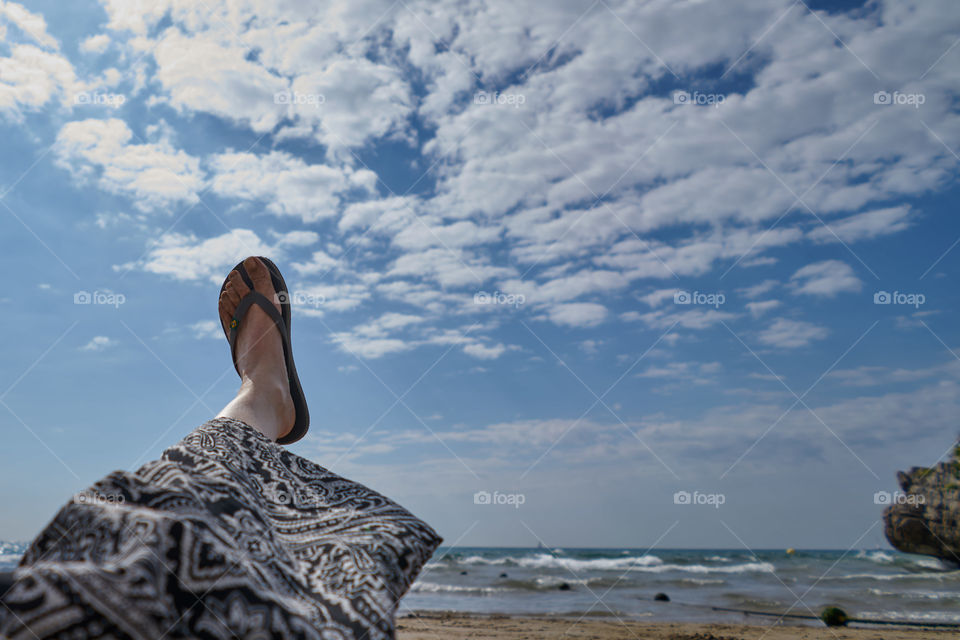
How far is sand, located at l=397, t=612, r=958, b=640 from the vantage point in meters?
5.32

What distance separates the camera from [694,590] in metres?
10.1

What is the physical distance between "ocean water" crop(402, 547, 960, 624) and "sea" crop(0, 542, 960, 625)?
15 mm

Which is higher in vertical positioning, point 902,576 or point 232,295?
point 902,576

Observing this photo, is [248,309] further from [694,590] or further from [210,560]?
[694,590]

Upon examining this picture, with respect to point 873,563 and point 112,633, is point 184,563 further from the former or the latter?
point 873,563

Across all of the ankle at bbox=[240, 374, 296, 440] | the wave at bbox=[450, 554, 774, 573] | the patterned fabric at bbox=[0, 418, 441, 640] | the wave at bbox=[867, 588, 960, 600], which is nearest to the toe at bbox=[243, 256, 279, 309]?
the ankle at bbox=[240, 374, 296, 440]

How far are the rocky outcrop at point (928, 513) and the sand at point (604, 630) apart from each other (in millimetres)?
6667

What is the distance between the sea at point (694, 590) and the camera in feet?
24.6

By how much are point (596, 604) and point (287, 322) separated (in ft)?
24.2

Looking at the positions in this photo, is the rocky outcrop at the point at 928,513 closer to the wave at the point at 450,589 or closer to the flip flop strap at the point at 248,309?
the wave at the point at 450,589

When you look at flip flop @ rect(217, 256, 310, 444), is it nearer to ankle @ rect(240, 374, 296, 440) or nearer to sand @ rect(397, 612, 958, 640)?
ankle @ rect(240, 374, 296, 440)

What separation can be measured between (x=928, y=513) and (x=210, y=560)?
15.5 m

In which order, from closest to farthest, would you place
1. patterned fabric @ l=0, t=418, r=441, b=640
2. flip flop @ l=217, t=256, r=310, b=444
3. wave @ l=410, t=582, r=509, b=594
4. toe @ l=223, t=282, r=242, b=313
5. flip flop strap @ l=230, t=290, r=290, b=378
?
1. patterned fabric @ l=0, t=418, r=441, b=640
2. flip flop @ l=217, t=256, r=310, b=444
3. flip flop strap @ l=230, t=290, r=290, b=378
4. toe @ l=223, t=282, r=242, b=313
5. wave @ l=410, t=582, r=509, b=594

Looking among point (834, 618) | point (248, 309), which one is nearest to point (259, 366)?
point (248, 309)
